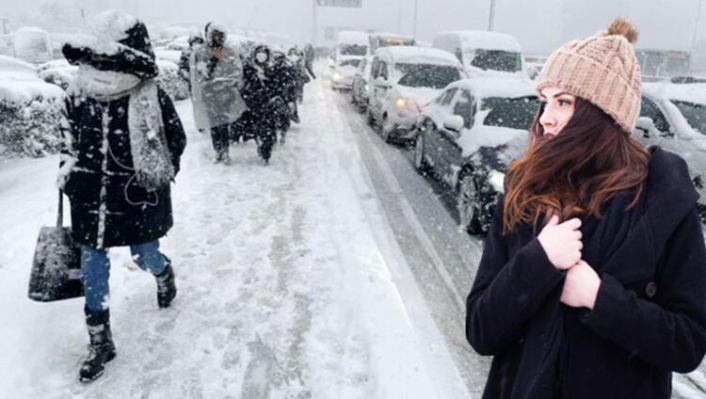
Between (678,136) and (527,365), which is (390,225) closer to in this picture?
(678,136)

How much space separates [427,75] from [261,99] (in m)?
4.26

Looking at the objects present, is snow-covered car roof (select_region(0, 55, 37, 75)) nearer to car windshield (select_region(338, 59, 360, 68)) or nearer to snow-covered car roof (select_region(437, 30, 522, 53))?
snow-covered car roof (select_region(437, 30, 522, 53))

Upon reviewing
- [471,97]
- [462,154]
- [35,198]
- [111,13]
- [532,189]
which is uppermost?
[111,13]

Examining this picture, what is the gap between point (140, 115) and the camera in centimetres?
320

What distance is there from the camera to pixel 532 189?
143cm

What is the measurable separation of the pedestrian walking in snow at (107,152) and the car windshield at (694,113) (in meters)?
6.94

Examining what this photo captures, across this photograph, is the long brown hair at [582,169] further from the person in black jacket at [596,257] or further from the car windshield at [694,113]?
the car windshield at [694,113]

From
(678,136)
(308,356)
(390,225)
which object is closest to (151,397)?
(308,356)

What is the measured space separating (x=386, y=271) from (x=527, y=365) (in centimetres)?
358

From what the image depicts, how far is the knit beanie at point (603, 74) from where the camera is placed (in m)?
1.37

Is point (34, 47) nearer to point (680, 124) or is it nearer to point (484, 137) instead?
point (484, 137)

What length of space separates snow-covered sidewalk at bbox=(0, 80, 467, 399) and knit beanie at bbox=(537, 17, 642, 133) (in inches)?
90.5

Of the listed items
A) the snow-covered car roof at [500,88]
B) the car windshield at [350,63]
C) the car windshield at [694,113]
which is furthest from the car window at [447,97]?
the car windshield at [350,63]

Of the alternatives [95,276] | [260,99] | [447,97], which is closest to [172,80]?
[260,99]
